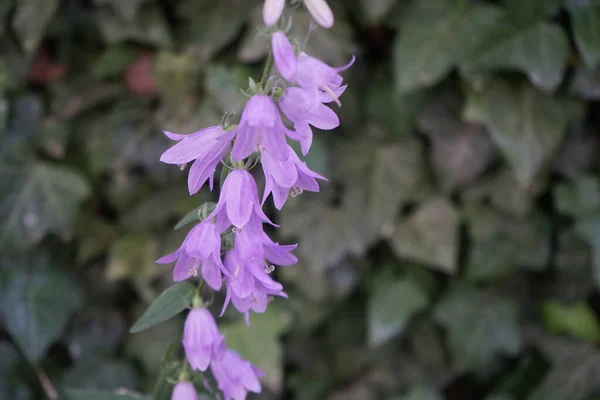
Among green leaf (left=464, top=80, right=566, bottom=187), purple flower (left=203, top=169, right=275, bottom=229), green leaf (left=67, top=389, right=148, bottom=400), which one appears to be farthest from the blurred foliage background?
purple flower (left=203, top=169, right=275, bottom=229)

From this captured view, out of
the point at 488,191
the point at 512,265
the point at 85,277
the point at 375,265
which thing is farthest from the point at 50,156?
the point at 512,265

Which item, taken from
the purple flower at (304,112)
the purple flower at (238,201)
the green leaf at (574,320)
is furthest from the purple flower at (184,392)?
the green leaf at (574,320)

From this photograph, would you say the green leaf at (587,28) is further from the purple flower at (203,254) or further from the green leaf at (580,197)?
the purple flower at (203,254)

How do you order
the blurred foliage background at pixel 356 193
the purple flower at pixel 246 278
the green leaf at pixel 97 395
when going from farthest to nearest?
the blurred foliage background at pixel 356 193 → the green leaf at pixel 97 395 → the purple flower at pixel 246 278

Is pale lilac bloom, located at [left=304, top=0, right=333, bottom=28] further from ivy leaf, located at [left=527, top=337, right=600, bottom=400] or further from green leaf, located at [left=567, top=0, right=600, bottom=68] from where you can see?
ivy leaf, located at [left=527, top=337, right=600, bottom=400]

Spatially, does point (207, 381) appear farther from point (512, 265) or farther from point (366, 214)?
point (512, 265)

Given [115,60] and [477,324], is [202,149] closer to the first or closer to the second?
[115,60]
